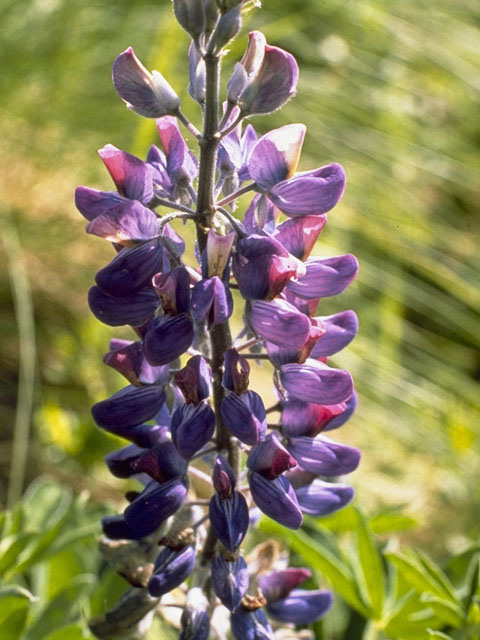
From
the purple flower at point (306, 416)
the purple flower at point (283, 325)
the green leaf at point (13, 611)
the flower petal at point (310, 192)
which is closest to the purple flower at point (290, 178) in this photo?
the flower petal at point (310, 192)

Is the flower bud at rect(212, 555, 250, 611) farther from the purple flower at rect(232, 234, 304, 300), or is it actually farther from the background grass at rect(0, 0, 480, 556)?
the background grass at rect(0, 0, 480, 556)

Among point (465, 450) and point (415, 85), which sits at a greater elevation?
point (415, 85)

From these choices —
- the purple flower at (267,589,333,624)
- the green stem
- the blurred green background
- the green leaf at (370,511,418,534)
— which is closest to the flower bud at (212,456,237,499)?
the purple flower at (267,589,333,624)

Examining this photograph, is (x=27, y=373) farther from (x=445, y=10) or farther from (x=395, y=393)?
(x=445, y=10)

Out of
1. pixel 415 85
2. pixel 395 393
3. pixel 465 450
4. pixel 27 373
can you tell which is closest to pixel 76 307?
pixel 27 373

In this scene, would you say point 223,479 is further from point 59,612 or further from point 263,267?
point 59,612

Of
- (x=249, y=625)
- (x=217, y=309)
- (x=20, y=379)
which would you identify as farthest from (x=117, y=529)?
(x=20, y=379)
